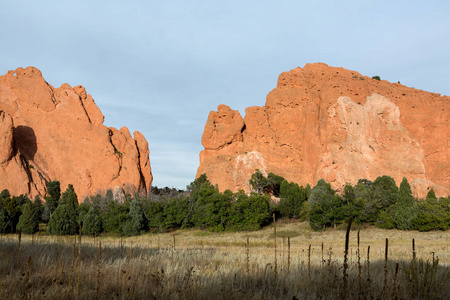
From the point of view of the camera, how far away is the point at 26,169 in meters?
70.9

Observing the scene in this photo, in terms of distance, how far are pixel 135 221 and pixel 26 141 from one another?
5081cm

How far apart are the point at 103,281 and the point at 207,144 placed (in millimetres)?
78216

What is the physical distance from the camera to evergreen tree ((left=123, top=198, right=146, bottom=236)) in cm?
4091

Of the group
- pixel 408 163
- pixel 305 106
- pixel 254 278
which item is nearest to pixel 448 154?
pixel 408 163

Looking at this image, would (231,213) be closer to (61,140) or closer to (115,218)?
(115,218)

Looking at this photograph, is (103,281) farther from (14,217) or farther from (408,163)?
(408,163)

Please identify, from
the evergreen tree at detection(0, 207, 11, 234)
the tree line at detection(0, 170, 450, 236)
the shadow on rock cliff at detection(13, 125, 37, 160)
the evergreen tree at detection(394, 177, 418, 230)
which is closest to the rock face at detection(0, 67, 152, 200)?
the shadow on rock cliff at detection(13, 125, 37, 160)

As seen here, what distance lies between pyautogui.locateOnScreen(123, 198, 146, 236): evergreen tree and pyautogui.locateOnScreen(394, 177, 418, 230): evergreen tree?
1193 inches

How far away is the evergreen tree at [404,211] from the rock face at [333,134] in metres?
24.8

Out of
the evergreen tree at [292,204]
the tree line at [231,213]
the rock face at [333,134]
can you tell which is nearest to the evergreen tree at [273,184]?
the rock face at [333,134]

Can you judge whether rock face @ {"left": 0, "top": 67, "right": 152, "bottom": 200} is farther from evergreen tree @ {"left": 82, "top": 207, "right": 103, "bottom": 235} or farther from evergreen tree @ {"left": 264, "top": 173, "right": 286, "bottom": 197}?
evergreen tree @ {"left": 82, "top": 207, "right": 103, "bottom": 235}

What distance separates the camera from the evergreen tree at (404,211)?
35938 millimetres

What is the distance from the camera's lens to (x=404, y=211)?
3697cm

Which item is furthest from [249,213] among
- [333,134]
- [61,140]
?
[61,140]
